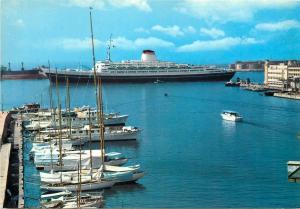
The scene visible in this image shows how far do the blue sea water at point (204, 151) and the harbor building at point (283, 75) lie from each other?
2359mm

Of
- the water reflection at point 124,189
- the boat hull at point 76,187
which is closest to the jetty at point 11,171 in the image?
the boat hull at point 76,187

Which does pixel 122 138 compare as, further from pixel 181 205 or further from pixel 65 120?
pixel 181 205

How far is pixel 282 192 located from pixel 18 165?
95.3 inches

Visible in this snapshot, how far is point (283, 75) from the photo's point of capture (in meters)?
16.5

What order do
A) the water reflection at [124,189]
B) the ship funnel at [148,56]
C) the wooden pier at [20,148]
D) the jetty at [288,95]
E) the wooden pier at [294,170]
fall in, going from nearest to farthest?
the wooden pier at [294,170]
the wooden pier at [20,148]
the water reflection at [124,189]
the jetty at [288,95]
the ship funnel at [148,56]

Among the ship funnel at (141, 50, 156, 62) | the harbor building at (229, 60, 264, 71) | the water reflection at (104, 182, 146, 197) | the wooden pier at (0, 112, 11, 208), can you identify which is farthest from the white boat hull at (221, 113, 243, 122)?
the harbor building at (229, 60, 264, 71)

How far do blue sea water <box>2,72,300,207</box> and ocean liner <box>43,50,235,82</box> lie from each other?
3.77m

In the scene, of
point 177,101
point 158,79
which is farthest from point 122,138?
point 158,79

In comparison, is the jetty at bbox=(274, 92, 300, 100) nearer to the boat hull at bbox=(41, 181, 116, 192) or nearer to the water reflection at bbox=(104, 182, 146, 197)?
the water reflection at bbox=(104, 182, 146, 197)

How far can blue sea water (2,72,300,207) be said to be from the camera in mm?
4758

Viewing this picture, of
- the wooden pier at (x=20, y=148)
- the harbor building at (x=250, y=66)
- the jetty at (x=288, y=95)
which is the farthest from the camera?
the harbor building at (x=250, y=66)

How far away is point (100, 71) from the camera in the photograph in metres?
16.8

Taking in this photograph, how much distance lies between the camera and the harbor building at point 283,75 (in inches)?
607

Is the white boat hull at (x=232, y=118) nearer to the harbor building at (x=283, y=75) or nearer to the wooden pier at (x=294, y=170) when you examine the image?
the harbor building at (x=283, y=75)
